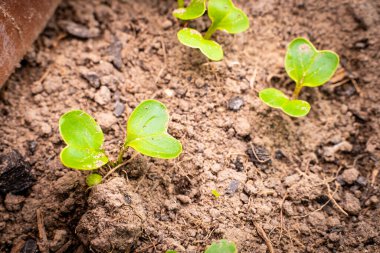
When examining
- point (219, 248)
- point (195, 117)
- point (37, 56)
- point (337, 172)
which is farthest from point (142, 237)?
point (37, 56)

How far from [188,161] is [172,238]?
317 mm

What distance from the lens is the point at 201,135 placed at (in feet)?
5.14

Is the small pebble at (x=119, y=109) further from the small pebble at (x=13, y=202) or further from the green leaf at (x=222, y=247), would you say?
the green leaf at (x=222, y=247)

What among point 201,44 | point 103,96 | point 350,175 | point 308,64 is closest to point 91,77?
point 103,96

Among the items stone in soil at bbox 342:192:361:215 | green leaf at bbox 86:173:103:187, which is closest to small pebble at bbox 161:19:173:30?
green leaf at bbox 86:173:103:187

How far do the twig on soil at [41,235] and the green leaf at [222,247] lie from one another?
0.60m

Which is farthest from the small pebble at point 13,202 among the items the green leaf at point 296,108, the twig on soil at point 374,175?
the twig on soil at point 374,175

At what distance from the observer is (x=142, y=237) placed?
134 centimetres

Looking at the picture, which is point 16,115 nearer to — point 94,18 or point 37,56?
point 37,56

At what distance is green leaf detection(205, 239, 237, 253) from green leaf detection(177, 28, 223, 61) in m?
0.76

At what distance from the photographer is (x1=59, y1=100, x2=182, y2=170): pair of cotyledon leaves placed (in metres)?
1.32

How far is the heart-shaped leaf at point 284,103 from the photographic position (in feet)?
5.06

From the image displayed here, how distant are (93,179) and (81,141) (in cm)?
16

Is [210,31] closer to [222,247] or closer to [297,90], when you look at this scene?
[297,90]
